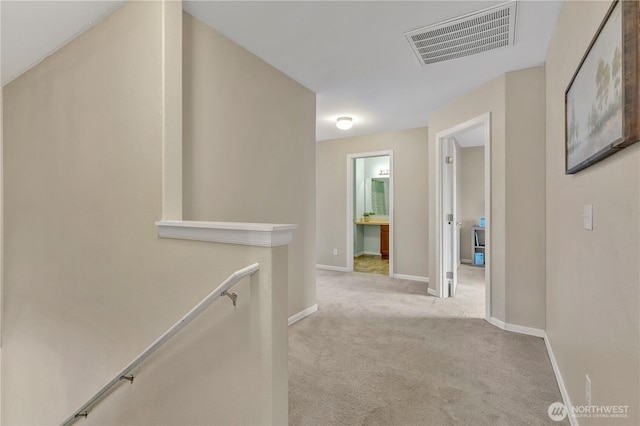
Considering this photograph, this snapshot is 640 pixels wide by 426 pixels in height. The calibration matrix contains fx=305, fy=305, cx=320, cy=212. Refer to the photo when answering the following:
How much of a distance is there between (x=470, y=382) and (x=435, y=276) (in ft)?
6.81

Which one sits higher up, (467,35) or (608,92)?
(467,35)

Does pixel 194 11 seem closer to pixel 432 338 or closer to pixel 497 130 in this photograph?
pixel 497 130

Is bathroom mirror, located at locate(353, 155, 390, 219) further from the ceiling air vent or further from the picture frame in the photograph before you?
the picture frame

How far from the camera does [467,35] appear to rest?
7.27 feet

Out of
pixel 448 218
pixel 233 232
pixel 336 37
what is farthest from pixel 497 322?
pixel 336 37

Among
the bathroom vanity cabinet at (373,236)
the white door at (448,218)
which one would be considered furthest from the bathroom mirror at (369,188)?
the white door at (448,218)

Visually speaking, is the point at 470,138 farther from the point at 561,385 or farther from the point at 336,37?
the point at 561,385

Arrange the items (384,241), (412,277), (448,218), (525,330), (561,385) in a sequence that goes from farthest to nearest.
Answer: (384,241) < (412,277) < (448,218) < (525,330) < (561,385)

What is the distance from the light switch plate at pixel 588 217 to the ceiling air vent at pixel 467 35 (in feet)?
Answer: 4.41

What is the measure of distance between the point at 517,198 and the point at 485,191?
1.35 ft

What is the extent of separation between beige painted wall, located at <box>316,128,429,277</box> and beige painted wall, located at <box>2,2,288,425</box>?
2875 mm

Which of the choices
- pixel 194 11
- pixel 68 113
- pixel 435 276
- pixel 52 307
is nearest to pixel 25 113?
pixel 68 113

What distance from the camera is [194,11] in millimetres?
2004

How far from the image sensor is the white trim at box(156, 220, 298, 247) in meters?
1.24
